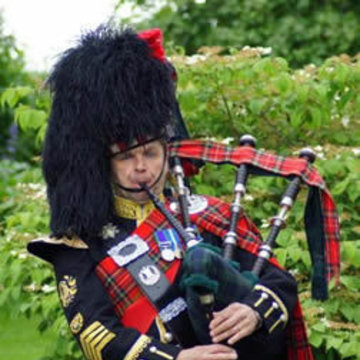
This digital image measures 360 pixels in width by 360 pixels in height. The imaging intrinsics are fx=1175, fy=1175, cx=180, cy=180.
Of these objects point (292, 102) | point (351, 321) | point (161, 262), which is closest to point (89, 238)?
point (161, 262)

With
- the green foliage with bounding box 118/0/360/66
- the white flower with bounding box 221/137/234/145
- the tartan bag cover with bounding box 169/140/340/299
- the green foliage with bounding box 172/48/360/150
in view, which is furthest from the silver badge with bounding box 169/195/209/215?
the green foliage with bounding box 118/0/360/66

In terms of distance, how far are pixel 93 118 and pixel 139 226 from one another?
1.16 feet

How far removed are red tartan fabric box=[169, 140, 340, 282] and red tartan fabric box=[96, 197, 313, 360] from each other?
0.50ft

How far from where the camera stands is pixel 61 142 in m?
3.56

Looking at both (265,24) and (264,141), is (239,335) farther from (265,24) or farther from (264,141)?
(265,24)

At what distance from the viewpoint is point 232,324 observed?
3.26m

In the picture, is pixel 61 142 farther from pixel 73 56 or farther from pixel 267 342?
pixel 267 342

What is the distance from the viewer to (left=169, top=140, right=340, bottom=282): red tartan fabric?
3.62 meters

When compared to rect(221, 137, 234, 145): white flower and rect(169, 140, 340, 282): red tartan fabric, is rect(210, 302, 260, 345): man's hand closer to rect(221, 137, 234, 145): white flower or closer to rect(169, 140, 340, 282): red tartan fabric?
rect(169, 140, 340, 282): red tartan fabric

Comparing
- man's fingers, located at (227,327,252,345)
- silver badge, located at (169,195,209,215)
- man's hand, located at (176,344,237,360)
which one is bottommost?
man's hand, located at (176,344,237,360)

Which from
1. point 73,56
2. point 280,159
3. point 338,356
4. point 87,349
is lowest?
point 338,356

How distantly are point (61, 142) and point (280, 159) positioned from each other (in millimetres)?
681

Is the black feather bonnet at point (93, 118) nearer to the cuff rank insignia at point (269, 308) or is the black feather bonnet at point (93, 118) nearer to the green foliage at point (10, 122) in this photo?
the cuff rank insignia at point (269, 308)

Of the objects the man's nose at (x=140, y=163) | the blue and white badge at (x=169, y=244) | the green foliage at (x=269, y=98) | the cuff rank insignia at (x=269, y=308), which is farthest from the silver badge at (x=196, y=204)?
the green foliage at (x=269, y=98)
